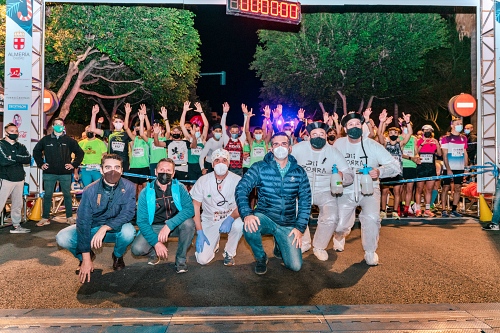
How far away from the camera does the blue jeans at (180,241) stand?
563 centimetres

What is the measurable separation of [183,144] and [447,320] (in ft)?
26.5

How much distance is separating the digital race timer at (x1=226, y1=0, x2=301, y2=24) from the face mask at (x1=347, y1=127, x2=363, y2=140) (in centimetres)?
541

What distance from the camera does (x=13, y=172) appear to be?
8.54m

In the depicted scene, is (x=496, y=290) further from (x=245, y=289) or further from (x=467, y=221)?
(x=467, y=221)

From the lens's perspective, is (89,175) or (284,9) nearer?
(89,175)

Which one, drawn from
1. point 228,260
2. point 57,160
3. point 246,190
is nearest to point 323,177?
point 246,190

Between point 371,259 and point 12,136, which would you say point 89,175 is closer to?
point 12,136

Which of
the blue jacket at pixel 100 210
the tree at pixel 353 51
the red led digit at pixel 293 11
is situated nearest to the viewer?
the blue jacket at pixel 100 210

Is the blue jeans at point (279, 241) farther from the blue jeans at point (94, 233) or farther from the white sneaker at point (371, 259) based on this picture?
the blue jeans at point (94, 233)

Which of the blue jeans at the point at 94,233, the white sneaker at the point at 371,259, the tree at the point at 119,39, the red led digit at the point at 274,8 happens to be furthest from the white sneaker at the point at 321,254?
the tree at the point at 119,39

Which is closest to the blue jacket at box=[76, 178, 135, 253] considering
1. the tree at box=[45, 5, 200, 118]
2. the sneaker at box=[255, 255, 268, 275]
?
Result: the sneaker at box=[255, 255, 268, 275]

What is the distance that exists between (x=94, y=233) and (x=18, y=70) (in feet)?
21.8

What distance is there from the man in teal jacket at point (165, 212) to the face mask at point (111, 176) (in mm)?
391

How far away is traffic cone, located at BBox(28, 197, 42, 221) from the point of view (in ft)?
32.4
